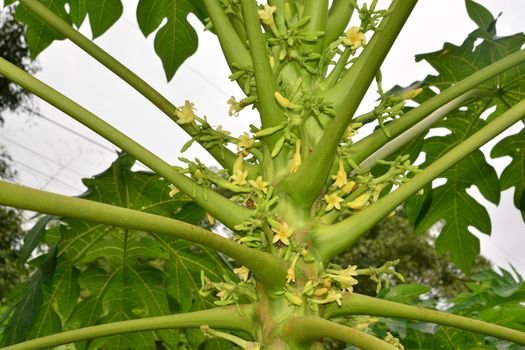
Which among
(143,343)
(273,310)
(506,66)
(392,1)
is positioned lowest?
(273,310)

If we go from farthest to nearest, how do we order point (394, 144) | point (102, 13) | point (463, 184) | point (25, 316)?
point (463, 184) → point (102, 13) → point (25, 316) → point (394, 144)

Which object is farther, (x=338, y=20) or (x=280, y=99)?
(x=338, y=20)

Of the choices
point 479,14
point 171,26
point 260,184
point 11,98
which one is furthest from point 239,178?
point 11,98

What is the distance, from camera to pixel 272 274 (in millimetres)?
1150

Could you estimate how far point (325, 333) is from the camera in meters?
1.10

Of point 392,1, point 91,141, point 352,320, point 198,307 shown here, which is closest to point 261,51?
point 392,1

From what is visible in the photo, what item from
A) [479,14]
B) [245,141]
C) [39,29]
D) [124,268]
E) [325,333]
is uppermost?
[479,14]

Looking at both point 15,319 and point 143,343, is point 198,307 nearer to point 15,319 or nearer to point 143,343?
point 143,343

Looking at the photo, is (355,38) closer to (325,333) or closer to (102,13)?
Result: (325,333)

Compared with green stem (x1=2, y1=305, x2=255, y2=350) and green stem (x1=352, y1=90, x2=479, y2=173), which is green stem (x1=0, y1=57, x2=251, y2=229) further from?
green stem (x1=352, y1=90, x2=479, y2=173)

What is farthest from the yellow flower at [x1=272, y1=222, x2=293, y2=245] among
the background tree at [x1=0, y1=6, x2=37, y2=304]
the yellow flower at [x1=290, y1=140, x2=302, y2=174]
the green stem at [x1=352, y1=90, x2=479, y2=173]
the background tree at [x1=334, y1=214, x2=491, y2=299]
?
the background tree at [x1=334, y1=214, x2=491, y2=299]

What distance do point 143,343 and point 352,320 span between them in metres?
1.06

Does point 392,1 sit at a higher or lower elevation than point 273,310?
higher

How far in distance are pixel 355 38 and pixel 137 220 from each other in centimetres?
56
